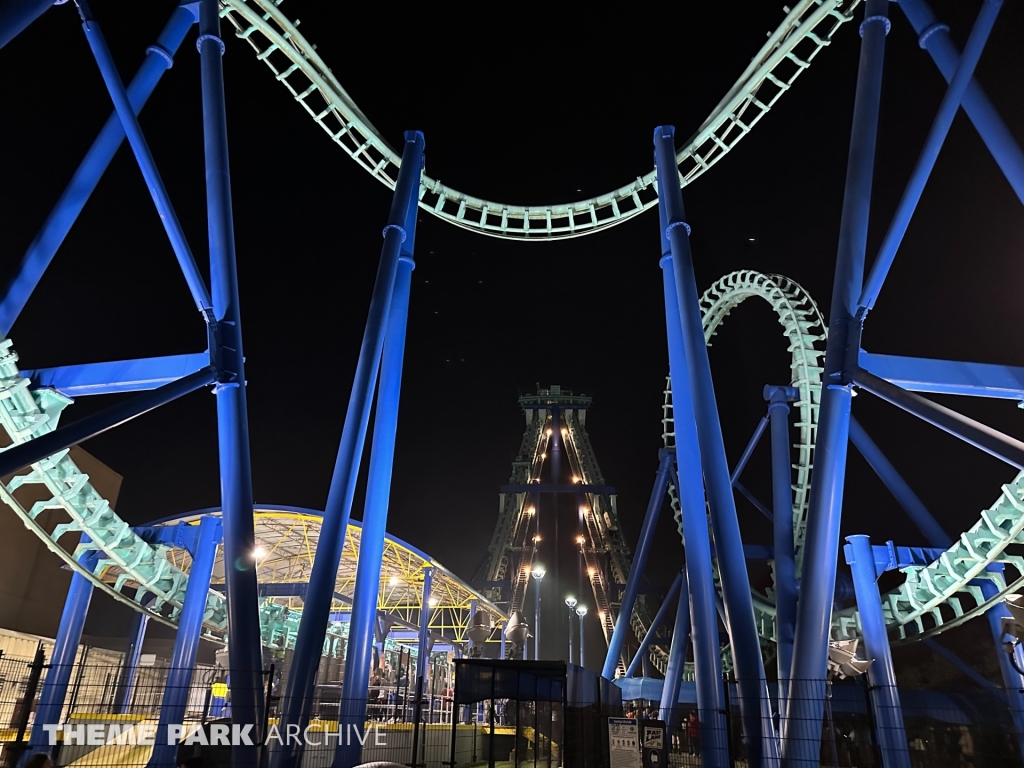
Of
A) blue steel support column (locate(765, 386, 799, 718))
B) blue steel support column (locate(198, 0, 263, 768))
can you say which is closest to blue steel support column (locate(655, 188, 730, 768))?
blue steel support column (locate(198, 0, 263, 768))

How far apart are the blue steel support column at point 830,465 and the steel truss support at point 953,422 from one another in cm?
29

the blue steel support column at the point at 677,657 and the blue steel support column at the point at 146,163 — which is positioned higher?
the blue steel support column at the point at 146,163

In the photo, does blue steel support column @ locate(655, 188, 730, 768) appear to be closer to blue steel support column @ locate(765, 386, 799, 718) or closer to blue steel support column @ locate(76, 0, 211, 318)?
blue steel support column @ locate(765, 386, 799, 718)

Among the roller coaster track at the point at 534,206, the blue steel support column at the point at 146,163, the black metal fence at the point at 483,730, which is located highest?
the roller coaster track at the point at 534,206

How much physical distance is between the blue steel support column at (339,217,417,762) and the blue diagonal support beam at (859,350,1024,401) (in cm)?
694

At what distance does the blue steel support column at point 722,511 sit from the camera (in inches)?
276

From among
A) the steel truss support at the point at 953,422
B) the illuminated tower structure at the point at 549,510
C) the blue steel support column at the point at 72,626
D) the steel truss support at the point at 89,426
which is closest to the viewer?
the steel truss support at the point at 89,426

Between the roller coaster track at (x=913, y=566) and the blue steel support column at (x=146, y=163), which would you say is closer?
the blue steel support column at (x=146, y=163)

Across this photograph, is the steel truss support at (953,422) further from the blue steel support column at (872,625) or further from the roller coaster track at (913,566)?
the blue steel support column at (872,625)

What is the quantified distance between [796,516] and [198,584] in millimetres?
16038

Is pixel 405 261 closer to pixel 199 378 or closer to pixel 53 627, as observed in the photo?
pixel 199 378

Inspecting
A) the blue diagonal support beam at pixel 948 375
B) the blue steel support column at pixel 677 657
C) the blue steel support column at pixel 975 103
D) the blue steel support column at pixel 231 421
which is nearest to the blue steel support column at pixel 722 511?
the blue diagonal support beam at pixel 948 375

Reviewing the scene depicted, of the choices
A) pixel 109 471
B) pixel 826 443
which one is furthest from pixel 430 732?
pixel 109 471

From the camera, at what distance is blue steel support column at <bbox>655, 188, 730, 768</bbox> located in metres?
7.50
